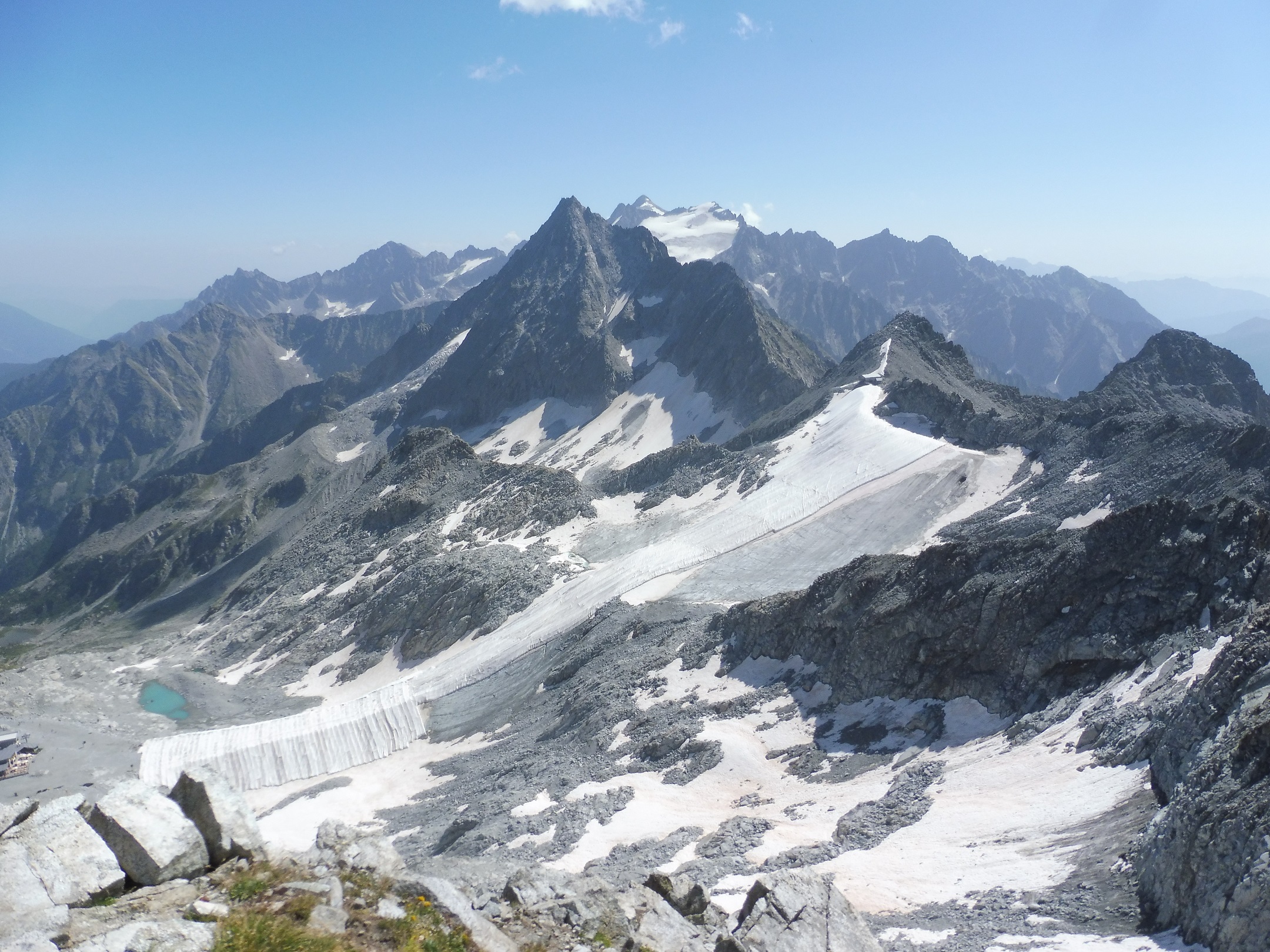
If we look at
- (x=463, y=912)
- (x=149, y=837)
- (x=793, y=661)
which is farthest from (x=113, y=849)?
(x=793, y=661)

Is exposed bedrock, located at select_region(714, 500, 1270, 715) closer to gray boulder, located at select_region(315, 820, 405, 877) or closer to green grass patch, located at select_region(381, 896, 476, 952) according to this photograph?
gray boulder, located at select_region(315, 820, 405, 877)

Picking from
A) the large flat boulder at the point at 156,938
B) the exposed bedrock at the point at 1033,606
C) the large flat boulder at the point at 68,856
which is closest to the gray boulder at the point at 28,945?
the large flat boulder at the point at 156,938

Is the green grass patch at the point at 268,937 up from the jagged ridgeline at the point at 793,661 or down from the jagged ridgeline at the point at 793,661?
up

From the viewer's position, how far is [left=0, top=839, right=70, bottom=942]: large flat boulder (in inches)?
399

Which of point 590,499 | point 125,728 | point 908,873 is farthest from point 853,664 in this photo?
point 125,728

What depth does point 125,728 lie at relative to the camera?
65875mm

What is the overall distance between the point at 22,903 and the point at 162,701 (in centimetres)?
7135

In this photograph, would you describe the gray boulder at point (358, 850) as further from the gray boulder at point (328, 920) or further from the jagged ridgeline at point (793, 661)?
the gray boulder at point (328, 920)

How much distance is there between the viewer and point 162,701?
71.1m

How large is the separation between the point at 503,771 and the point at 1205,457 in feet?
186

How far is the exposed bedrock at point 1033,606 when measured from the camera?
31.7 meters

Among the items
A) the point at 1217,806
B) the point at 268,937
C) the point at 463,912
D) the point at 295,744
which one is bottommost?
the point at 295,744

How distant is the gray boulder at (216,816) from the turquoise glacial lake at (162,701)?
63.1 meters

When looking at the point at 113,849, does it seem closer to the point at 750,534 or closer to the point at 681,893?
the point at 681,893
